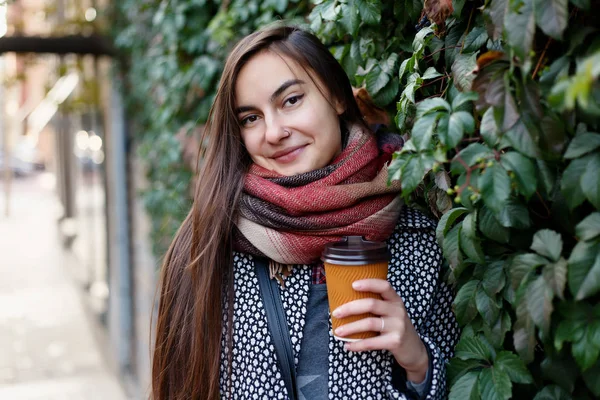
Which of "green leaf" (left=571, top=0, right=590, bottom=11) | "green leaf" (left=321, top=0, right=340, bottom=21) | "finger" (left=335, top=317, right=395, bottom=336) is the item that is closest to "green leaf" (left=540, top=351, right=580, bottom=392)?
"finger" (left=335, top=317, right=395, bottom=336)

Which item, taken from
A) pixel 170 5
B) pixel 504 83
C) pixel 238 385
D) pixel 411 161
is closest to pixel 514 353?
pixel 411 161

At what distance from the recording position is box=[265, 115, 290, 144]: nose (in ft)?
4.71

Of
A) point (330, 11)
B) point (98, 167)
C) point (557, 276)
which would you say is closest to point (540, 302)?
point (557, 276)

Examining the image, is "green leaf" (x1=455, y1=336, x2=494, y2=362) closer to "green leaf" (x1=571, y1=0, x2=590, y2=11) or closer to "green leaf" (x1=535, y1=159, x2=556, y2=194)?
"green leaf" (x1=535, y1=159, x2=556, y2=194)

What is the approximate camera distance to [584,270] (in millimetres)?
879

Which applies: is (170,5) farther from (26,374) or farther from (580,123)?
(26,374)

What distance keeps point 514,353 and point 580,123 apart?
0.46 m

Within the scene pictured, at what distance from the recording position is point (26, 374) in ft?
19.9

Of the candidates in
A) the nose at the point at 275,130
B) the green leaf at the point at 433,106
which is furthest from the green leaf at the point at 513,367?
the nose at the point at 275,130

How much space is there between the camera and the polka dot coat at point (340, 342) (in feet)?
4.64

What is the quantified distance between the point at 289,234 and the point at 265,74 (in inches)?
14.8

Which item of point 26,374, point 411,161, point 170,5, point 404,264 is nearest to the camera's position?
point 411,161

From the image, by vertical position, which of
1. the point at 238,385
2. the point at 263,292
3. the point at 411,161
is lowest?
the point at 238,385

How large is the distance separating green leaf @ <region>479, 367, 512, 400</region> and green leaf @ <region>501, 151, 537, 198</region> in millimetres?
352
